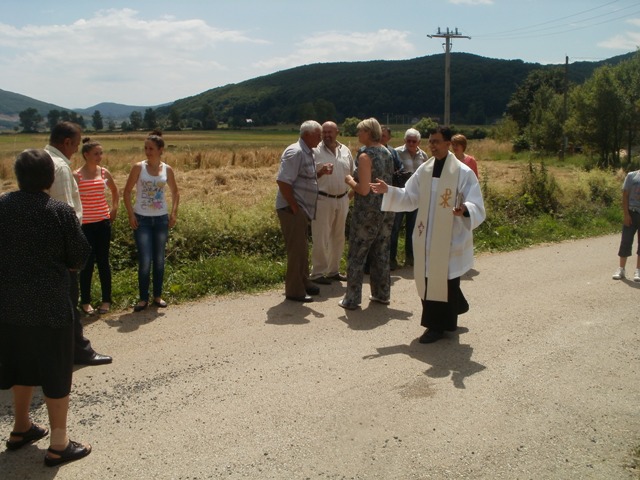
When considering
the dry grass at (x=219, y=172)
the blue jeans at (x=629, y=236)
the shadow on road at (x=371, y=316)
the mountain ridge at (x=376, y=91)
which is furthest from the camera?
the mountain ridge at (x=376, y=91)

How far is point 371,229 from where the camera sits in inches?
285

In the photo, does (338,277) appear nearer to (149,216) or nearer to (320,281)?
(320,281)

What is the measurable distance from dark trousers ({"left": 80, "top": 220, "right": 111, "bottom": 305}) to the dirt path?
1.35ft

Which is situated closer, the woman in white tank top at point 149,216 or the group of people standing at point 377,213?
the group of people standing at point 377,213

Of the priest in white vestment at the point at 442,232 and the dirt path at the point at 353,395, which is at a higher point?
the priest in white vestment at the point at 442,232

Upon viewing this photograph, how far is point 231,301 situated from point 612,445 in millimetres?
4494

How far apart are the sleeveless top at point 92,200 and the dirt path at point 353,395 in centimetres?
109

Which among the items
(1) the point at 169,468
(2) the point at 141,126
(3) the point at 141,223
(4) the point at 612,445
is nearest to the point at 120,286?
(3) the point at 141,223

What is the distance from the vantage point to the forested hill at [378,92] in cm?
9869

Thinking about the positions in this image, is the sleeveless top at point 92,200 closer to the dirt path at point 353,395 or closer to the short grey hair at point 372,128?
the dirt path at point 353,395

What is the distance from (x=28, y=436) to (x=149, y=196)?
3.41m

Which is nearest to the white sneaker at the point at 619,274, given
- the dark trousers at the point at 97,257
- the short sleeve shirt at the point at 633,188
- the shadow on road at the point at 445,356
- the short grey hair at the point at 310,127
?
the short sleeve shirt at the point at 633,188

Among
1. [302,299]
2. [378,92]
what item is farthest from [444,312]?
[378,92]

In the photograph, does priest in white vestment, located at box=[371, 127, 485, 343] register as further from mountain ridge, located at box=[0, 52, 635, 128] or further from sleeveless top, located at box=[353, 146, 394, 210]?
mountain ridge, located at box=[0, 52, 635, 128]
